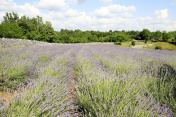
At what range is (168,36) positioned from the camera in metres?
48.5

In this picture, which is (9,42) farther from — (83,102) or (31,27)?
(31,27)

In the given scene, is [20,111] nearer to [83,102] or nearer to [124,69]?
[83,102]

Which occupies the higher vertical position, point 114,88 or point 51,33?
point 51,33

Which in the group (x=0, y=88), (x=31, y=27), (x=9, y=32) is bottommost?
(x=0, y=88)

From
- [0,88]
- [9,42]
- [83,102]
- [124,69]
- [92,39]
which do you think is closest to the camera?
[83,102]

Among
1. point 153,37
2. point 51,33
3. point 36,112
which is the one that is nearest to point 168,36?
point 153,37

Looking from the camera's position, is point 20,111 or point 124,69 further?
point 124,69

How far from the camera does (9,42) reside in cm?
1406

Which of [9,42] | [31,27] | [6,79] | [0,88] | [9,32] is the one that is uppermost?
[31,27]

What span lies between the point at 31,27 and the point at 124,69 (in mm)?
43456

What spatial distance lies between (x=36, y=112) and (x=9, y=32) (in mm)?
27596

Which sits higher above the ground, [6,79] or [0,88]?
[6,79]

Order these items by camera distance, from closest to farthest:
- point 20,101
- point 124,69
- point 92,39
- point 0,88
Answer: point 20,101
point 0,88
point 124,69
point 92,39

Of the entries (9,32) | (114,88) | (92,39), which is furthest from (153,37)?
(114,88)
